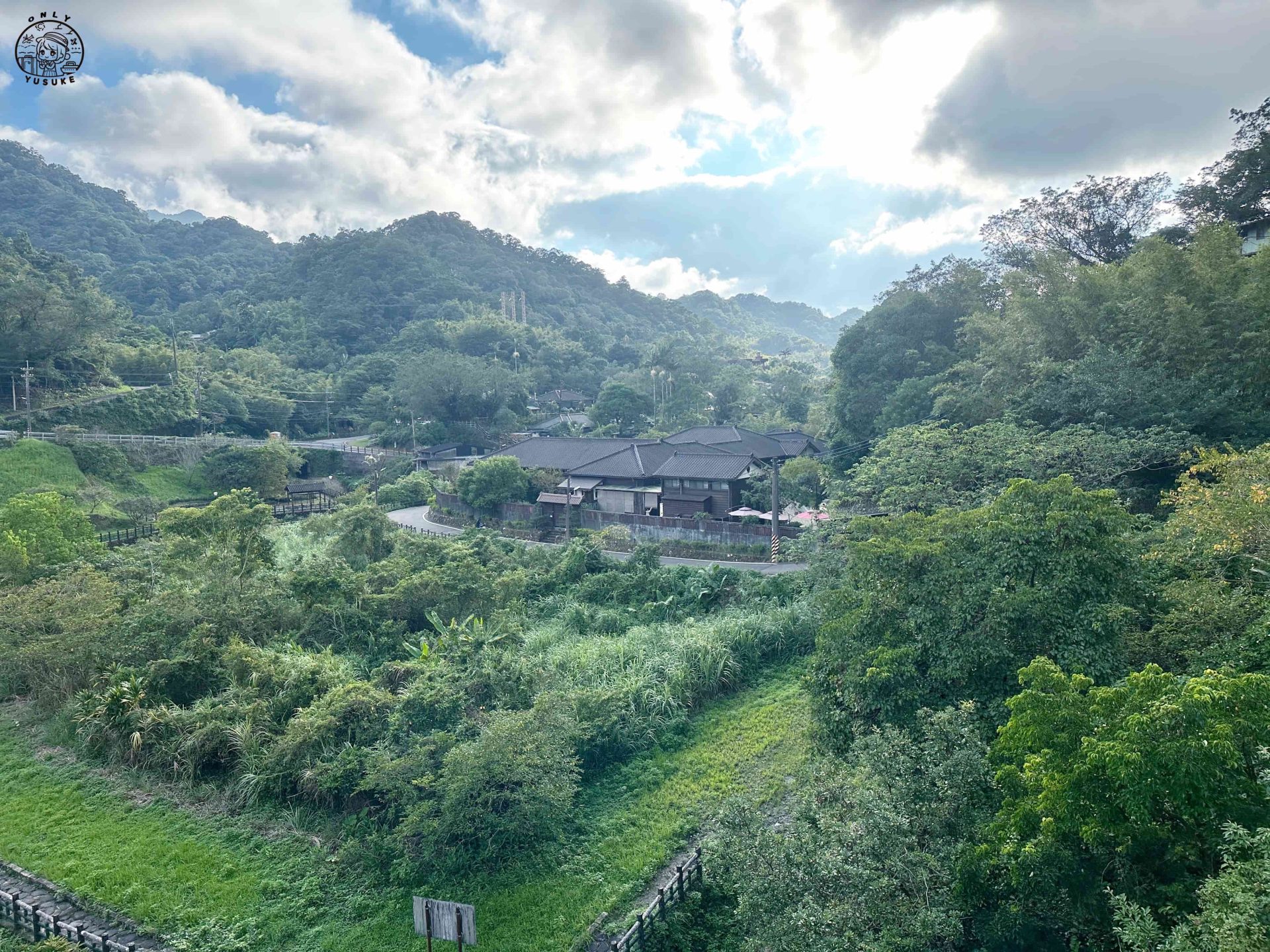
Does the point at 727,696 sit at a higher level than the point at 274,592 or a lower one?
lower

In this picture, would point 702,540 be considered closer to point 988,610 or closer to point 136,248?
point 988,610

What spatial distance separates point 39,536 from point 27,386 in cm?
2524

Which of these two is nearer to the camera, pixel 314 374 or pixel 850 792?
pixel 850 792

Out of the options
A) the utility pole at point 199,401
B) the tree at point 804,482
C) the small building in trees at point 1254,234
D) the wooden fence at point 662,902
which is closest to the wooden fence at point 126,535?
the utility pole at point 199,401

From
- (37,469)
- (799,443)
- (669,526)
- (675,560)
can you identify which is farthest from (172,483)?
(799,443)

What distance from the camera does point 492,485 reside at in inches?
1438

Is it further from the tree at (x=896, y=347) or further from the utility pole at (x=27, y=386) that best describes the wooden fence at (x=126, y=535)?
the tree at (x=896, y=347)

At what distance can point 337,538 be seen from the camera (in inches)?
1023

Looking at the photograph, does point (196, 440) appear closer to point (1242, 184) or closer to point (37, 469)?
point (37, 469)

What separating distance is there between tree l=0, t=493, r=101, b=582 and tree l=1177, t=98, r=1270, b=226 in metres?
40.0

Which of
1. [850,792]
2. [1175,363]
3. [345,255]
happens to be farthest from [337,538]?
[345,255]

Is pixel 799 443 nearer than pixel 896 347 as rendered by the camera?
No

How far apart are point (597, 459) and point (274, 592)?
2349cm

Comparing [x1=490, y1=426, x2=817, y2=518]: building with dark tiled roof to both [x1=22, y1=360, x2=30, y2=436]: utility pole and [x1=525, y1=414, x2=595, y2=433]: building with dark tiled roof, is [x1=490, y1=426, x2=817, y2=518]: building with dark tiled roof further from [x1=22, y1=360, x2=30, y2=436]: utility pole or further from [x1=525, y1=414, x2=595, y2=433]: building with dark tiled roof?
[x1=22, y1=360, x2=30, y2=436]: utility pole
